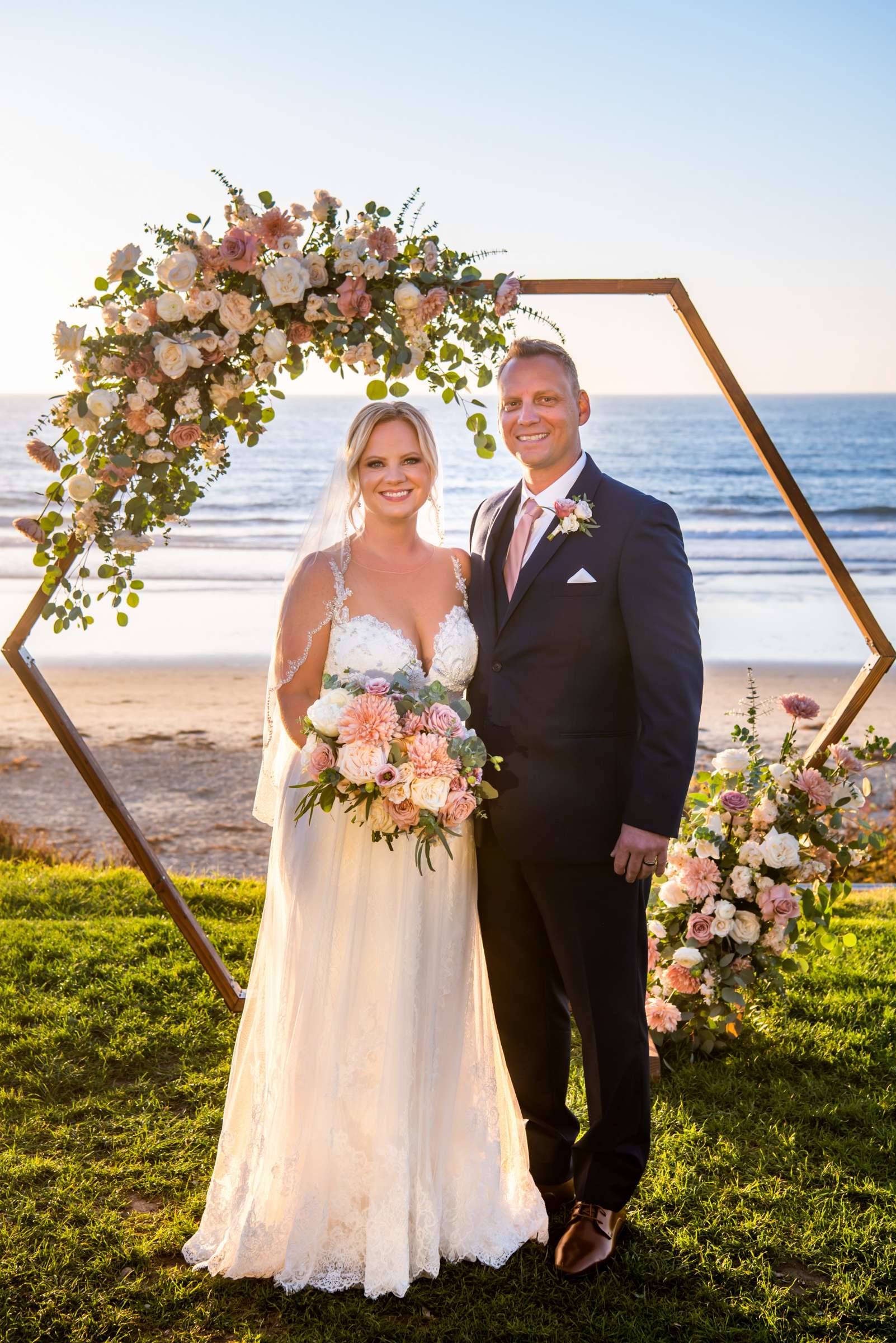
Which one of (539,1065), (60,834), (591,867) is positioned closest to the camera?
(591,867)

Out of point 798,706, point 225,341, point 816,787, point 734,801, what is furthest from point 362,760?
point 816,787

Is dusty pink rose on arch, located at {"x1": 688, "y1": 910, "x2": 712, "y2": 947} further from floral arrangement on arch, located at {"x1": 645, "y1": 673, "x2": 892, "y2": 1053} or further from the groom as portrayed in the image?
the groom

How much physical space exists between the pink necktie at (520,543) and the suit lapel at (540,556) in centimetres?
5

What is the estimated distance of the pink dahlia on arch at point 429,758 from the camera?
2611 mm

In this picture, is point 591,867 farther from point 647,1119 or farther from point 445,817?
point 647,1119

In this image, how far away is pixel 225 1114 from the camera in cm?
312

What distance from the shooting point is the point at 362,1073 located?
2.93 m

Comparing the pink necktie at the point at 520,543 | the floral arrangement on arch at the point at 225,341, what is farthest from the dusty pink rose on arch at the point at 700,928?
the floral arrangement on arch at the point at 225,341

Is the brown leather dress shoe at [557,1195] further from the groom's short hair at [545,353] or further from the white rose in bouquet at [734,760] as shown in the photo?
the groom's short hair at [545,353]

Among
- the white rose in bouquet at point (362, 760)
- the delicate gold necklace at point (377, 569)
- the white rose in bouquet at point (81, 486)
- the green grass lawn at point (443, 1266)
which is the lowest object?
the green grass lawn at point (443, 1266)

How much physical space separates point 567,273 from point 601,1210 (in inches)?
122

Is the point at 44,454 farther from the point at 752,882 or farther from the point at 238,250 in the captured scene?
the point at 752,882

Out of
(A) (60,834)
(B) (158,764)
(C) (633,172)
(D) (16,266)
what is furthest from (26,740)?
(C) (633,172)

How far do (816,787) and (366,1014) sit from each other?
1.97 metres
